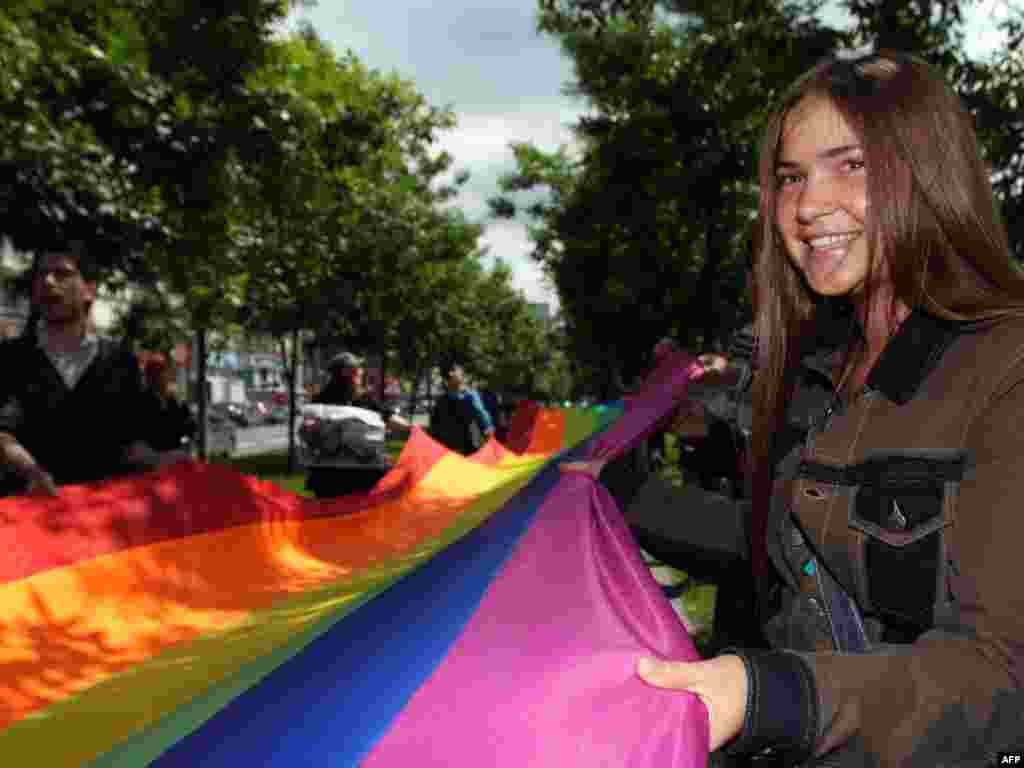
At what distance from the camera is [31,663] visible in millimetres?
2945

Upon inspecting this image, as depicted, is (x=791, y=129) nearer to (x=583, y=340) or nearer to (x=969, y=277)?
(x=969, y=277)

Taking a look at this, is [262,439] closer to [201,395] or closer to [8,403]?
[201,395]

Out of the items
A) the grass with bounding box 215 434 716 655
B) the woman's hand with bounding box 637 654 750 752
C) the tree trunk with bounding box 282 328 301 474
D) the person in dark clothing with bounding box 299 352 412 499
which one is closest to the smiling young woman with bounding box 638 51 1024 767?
the woman's hand with bounding box 637 654 750 752

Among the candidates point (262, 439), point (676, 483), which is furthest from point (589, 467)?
point (262, 439)

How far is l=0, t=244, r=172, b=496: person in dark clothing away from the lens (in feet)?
15.2

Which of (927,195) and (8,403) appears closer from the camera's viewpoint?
(927,195)

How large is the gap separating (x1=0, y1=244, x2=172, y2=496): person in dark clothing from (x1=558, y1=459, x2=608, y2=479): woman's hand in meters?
2.56

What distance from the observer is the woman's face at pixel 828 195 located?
1.62 meters

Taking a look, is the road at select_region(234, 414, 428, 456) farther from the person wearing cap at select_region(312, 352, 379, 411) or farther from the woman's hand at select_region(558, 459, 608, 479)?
the woman's hand at select_region(558, 459, 608, 479)

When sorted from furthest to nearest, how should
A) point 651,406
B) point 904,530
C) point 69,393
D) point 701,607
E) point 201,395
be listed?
point 201,395 < point 701,607 < point 69,393 < point 651,406 < point 904,530

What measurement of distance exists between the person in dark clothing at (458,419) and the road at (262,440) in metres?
22.1

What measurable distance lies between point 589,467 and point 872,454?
149 cm

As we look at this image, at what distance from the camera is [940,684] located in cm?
125

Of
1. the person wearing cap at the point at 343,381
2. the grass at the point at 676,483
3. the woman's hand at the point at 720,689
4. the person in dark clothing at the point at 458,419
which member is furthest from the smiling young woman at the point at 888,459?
the person in dark clothing at the point at 458,419
